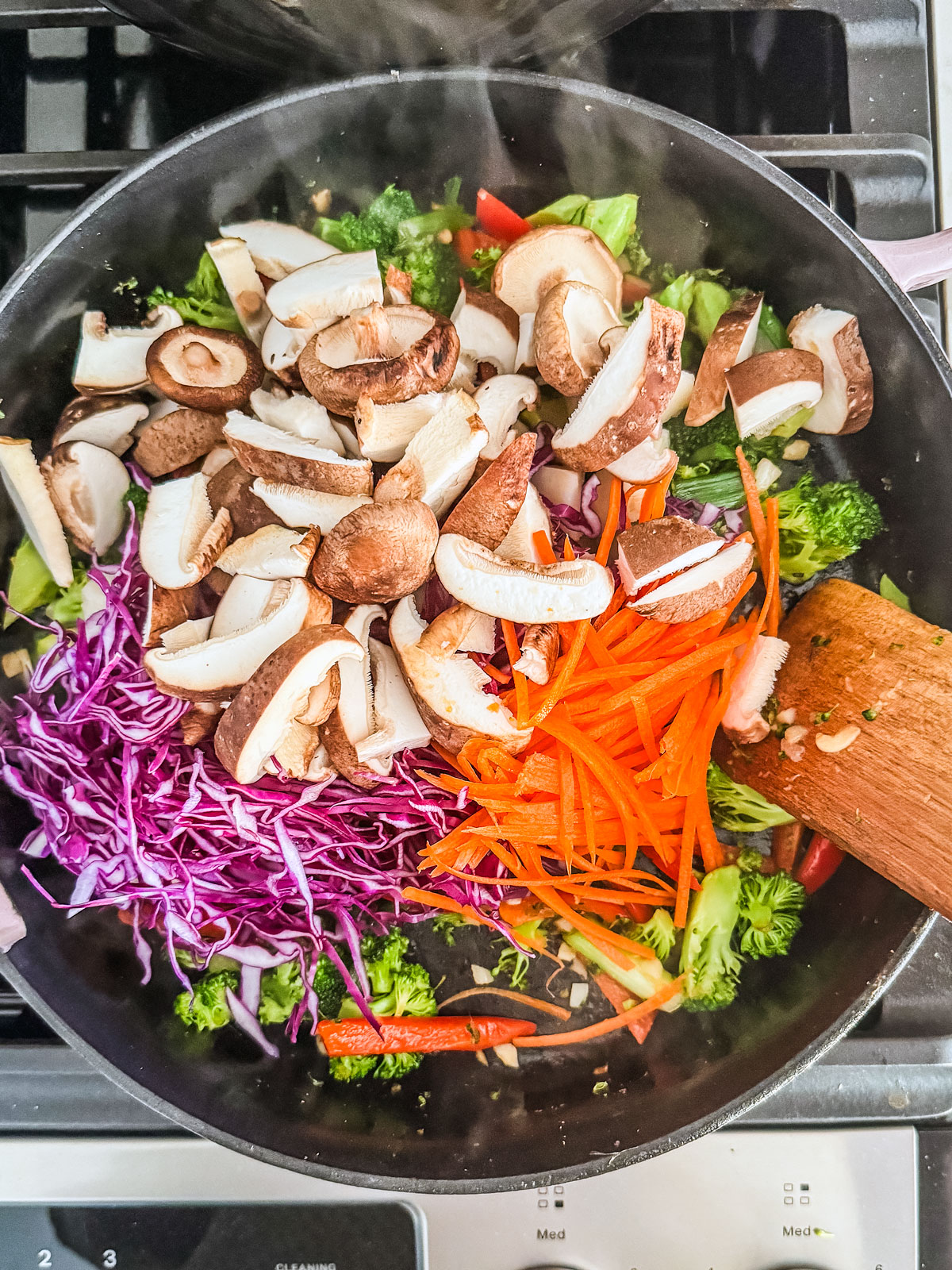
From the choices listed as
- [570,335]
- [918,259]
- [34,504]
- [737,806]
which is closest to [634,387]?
[570,335]

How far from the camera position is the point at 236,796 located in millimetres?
1406

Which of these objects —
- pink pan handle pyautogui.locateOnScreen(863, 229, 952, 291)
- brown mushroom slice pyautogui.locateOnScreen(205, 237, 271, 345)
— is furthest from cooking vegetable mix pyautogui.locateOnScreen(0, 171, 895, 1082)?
pink pan handle pyautogui.locateOnScreen(863, 229, 952, 291)

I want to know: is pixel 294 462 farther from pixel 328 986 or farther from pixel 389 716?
pixel 328 986

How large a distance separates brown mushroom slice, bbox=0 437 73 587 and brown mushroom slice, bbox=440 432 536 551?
711 mm

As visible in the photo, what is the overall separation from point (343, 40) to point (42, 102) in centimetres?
66

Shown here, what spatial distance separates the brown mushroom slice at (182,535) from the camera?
1371 mm

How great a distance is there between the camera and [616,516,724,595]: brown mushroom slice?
4.14 feet

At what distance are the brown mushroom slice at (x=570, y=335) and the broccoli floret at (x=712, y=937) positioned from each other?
0.89 meters

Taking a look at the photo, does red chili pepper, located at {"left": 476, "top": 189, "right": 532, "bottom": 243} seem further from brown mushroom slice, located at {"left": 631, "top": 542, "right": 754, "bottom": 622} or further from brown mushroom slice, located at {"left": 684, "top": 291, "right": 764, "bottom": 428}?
brown mushroom slice, located at {"left": 631, "top": 542, "right": 754, "bottom": 622}

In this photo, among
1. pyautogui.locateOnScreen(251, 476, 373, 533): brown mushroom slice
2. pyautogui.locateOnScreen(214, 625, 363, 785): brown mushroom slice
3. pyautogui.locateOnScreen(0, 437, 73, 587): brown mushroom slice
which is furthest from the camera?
pyautogui.locateOnScreen(0, 437, 73, 587): brown mushroom slice

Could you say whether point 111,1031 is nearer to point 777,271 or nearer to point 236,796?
point 236,796

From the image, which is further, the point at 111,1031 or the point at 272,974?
the point at 272,974

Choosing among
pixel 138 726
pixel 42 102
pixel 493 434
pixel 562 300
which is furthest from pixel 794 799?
pixel 42 102

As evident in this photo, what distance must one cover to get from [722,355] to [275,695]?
36.3 inches
